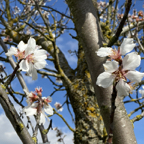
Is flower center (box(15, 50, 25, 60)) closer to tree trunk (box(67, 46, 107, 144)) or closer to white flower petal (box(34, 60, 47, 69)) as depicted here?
white flower petal (box(34, 60, 47, 69))

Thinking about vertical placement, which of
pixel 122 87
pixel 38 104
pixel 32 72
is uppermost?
pixel 32 72

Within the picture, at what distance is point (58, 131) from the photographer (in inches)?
140

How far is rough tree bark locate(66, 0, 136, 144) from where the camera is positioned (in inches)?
32.3

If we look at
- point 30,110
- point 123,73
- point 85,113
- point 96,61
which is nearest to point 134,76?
point 123,73

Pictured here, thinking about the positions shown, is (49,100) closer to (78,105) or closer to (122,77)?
(122,77)

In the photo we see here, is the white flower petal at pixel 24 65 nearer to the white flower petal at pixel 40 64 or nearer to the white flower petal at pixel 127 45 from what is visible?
the white flower petal at pixel 40 64

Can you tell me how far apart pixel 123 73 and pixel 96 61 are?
0.43m

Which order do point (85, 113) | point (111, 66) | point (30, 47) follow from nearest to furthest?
point (111, 66) → point (30, 47) → point (85, 113)

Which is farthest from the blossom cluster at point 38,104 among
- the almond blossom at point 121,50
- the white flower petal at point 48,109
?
the almond blossom at point 121,50

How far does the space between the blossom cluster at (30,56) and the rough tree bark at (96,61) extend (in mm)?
321

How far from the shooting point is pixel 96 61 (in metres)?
0.98

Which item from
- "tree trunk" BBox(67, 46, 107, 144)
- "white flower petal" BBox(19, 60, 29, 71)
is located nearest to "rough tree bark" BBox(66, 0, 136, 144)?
"white flower petal" BBox(19, 60, 29, 71)

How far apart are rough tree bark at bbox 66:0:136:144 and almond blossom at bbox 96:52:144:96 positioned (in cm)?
36

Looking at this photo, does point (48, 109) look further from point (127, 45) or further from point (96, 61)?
point (127, 45)
